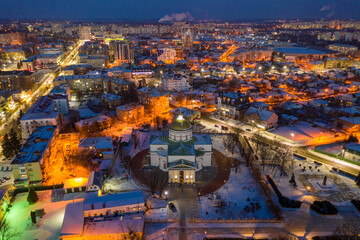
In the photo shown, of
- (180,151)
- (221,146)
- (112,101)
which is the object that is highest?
(112,101)

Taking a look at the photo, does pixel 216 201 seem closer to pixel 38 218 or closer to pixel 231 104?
pixel 38 218

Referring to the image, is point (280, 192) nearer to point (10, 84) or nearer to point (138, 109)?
point (138, 109)

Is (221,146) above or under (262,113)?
under

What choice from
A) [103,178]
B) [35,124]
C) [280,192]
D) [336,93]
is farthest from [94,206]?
[336,93]

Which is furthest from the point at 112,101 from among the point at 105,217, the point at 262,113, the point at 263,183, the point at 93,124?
the point at 263,183

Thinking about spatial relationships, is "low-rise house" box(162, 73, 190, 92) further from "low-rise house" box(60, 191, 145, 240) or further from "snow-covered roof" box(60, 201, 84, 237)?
"snow-covered roof" box(60, 201, 84, 237)

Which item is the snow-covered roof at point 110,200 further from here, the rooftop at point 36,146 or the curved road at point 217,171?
the rooftop at point 36,146
